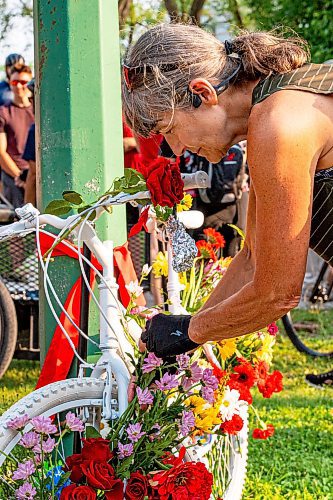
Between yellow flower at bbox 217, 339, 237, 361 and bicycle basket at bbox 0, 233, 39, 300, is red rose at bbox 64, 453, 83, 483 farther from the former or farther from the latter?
bicycle basket at bbox 0, 233, 39, 300

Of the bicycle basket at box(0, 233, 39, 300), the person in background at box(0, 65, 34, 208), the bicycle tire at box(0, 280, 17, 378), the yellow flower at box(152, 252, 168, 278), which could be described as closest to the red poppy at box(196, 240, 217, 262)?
the yellow flower at box(152, 252, 168, 278)

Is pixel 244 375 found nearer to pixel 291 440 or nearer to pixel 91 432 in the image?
pixel 91 432

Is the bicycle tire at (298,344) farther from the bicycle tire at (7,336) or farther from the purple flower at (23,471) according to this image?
the purple flower at (23,471)

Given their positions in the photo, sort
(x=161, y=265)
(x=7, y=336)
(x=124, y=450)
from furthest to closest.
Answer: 1. (x=7, y=336)
2. (x=161, y=265)
3. (x=124, y=450)

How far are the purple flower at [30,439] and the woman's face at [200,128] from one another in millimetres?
774

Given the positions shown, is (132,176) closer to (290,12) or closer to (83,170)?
(83,170)

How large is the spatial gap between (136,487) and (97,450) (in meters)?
0.14

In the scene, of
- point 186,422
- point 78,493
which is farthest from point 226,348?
point 78,493

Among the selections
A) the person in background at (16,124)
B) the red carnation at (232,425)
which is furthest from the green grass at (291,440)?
the person in background at (16,124)

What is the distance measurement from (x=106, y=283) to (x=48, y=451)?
529mm

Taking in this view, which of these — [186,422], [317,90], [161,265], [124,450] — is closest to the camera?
[317,90]

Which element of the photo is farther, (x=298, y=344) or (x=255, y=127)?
(x=298, y=344)

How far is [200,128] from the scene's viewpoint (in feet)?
6.41

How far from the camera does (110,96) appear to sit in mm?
2850
